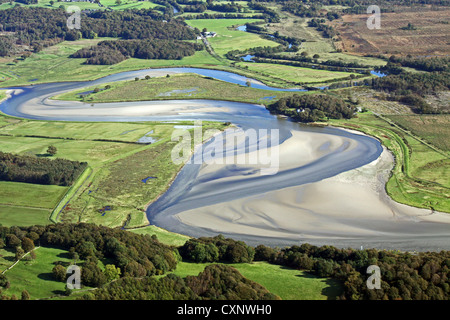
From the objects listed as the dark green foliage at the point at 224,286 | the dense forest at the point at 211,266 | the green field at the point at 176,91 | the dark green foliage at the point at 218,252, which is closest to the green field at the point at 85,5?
the green field at the point at 176,91

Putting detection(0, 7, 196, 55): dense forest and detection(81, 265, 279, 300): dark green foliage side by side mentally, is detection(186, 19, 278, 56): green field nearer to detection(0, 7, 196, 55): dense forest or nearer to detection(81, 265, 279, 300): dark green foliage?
detection(0, 7, 196, 55): dense forest

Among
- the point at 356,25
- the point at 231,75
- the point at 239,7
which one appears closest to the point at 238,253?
the point at 231,75

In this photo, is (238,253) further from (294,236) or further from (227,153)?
(227,153)

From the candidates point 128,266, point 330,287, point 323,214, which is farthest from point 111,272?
point 323,214

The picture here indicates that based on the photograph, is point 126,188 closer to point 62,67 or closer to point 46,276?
point 46,276
